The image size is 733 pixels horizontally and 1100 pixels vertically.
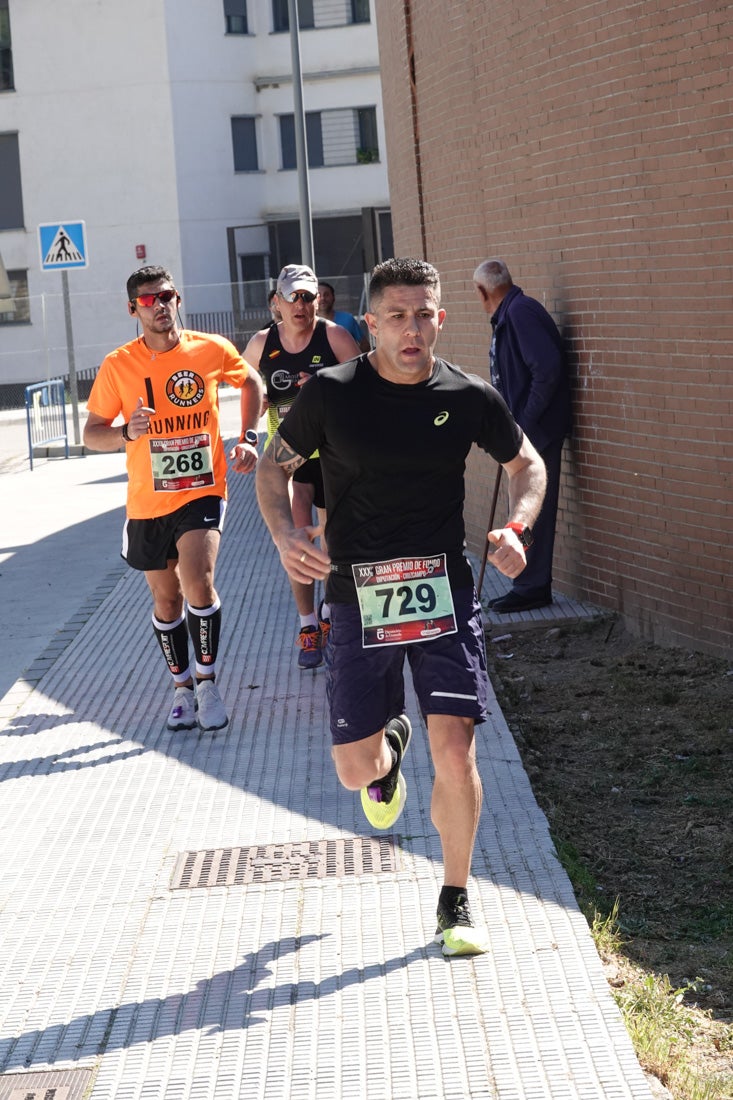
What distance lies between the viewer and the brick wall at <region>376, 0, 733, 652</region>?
25.7 ft

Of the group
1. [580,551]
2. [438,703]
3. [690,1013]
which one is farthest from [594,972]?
[580,551]

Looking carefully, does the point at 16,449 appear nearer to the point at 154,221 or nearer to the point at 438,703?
the point at 154,221

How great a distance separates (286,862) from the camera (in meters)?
5.63

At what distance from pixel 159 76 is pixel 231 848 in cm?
3911

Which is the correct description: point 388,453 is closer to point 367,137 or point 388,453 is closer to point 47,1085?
point 47,1085

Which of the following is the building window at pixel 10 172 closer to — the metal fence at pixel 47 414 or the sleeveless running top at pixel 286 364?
the metal fence at pixel 47 414

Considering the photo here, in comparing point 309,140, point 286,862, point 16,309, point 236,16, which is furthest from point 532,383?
point 309,140

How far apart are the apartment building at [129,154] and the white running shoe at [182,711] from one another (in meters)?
33.0

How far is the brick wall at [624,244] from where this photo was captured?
7.84 metres

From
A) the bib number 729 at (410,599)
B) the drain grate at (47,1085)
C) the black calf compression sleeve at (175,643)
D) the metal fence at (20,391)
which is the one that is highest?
the metal fence at (20,391)

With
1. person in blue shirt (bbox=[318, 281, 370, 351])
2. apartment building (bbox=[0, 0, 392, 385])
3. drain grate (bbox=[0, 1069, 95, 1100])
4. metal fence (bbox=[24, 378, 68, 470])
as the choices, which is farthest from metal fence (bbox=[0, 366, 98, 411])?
drain grate (bbox=[0, 1069, 95, 1100])

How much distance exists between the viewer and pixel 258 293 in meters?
42.7

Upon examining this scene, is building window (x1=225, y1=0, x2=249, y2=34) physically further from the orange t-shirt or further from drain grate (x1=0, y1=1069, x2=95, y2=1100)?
drain grate (x1=0, y1=1069, x2=95, y2=1100)

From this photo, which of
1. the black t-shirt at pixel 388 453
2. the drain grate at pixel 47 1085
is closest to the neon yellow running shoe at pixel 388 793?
the black t-shirt at pixel 388 453
